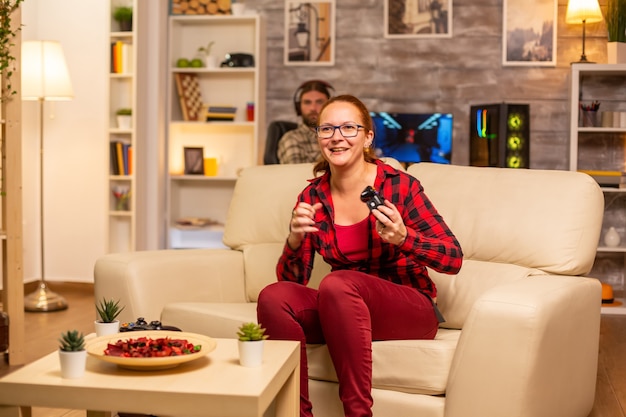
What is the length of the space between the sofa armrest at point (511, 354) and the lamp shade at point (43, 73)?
12.1 ft

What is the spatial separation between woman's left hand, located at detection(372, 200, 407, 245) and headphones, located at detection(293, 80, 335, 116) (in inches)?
146

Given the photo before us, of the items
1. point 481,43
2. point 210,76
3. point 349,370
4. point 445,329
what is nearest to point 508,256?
point 445,329

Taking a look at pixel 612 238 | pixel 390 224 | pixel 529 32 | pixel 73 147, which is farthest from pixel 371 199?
pixel 73 147

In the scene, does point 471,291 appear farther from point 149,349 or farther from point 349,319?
point 149,349

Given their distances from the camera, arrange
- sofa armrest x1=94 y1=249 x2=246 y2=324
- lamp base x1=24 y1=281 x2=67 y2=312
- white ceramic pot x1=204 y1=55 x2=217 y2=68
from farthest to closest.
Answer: white ceramic pot x1=204 y1=55 x2=217 y2=68 → lamp base x1=24 y1=281 x2=67 y2=312 → sofa armrest x1=94 y1=249 x2=246 y2=324

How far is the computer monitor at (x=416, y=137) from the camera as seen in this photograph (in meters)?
5.76

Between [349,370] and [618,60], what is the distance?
13.1ft

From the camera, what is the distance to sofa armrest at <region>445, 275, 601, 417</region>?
217cm

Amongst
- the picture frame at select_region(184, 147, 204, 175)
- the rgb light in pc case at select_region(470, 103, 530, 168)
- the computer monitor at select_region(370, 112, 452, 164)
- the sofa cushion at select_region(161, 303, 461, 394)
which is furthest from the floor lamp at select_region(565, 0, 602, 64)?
the sofa cushion at select_region(161, 303, 461, 394)

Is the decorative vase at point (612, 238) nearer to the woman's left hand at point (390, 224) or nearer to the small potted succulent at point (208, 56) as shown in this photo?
the small potted succulent at point (208, 56)

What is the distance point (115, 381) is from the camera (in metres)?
1.79

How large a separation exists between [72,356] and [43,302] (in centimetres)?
363

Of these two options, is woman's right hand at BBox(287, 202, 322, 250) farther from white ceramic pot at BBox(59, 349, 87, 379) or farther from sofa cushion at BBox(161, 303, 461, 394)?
white ceramic pot at BBox(59, 349, 87, 379)

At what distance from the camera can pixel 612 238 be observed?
549 centimetres
